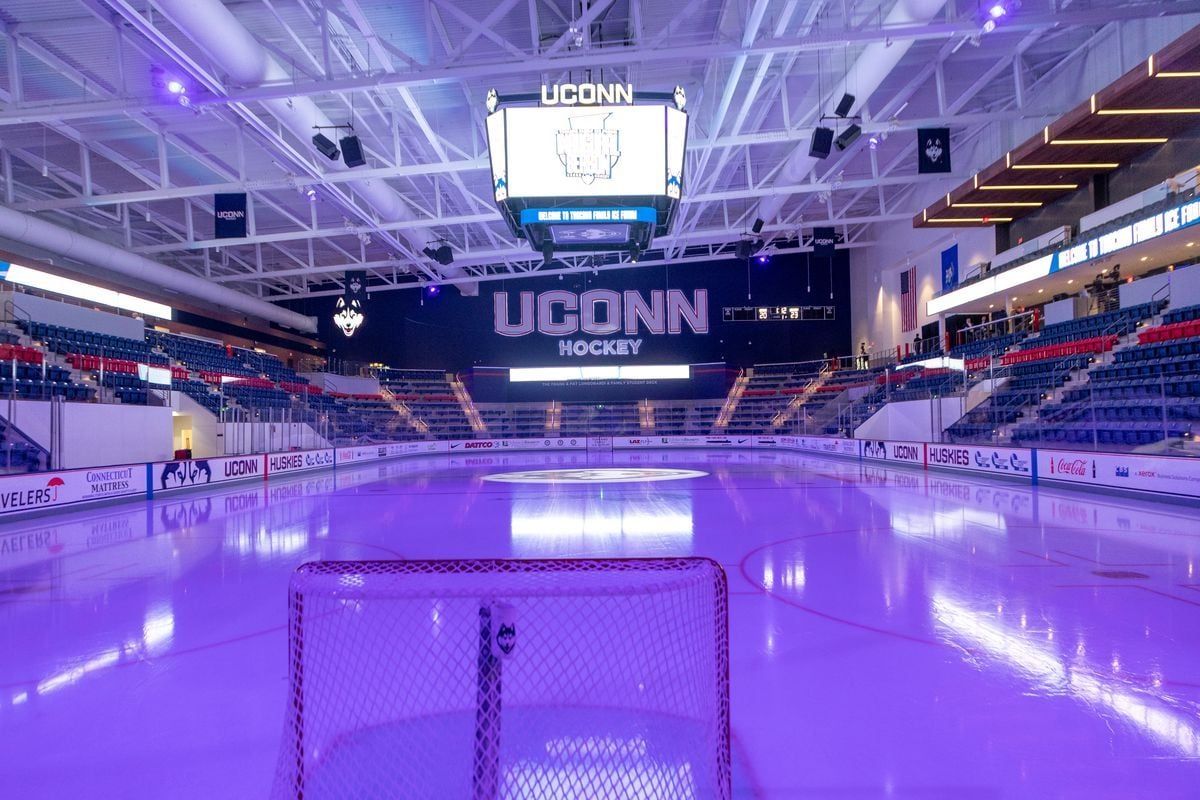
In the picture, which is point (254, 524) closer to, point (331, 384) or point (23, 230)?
point (23, 230)

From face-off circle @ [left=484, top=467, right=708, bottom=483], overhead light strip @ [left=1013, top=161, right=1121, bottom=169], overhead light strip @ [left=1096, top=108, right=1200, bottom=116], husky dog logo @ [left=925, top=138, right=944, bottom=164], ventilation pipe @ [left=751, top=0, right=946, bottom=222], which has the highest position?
ventilation pipe @ [left=751, top=0, right=946, bottom=222]

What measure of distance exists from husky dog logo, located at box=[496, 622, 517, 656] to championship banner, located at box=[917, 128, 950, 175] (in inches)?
549

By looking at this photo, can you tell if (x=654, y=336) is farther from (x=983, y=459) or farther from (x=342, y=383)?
(x=983, y=459)

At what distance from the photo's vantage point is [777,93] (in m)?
14.6

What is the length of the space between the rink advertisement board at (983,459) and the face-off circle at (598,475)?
19.0ft

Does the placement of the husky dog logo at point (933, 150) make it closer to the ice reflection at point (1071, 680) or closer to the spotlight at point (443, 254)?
the ice reflection at point (1071, 680)

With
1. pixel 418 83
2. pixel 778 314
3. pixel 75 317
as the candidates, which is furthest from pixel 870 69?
pixel 75 317

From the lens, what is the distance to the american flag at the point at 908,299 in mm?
25453

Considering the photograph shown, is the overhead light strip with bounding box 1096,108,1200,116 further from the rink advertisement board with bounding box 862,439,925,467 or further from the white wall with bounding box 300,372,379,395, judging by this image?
the white wall with bounding box 300,372,379,395

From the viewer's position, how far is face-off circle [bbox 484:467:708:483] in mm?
14073

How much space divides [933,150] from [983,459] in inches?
258

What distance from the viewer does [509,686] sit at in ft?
10.1

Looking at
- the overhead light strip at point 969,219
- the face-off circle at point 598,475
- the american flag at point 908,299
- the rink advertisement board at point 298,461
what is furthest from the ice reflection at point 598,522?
the american flag at point 908,299

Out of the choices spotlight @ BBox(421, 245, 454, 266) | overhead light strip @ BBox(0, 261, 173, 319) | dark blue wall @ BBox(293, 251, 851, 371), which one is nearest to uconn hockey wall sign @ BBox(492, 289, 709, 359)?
dark blue wall @ BBox(293, 251, 851, 371)
